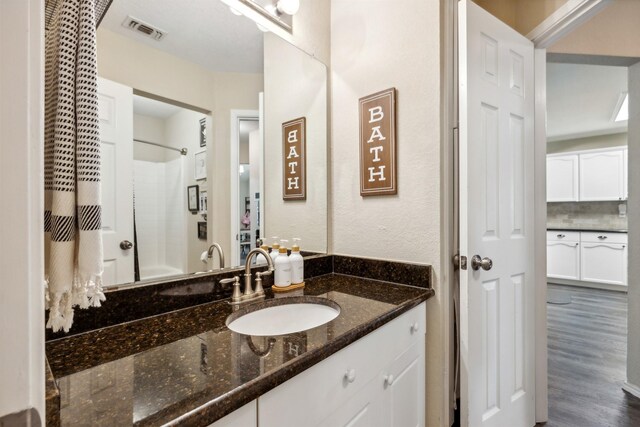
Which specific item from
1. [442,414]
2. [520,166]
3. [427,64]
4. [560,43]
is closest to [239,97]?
[427,64]

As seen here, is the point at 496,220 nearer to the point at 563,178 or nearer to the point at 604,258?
the point at 604,258

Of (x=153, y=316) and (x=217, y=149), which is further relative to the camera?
(x=217, y=149)

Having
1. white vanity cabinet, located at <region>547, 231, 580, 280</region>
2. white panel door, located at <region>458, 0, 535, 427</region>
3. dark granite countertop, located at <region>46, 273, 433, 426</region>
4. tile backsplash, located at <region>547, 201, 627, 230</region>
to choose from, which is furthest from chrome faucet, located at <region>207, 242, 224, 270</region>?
tile backsplash, located at <region>547, 201, 627, 230</region>

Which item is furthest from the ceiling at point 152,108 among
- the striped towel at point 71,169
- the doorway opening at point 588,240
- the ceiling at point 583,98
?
the ceiling at point 583,98

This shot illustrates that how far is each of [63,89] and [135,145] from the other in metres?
0.47

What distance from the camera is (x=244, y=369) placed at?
0.62 meters

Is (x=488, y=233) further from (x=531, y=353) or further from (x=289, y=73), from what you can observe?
(x=289, y=73)

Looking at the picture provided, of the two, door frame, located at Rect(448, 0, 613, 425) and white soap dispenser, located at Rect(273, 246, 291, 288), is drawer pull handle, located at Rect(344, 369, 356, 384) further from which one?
door frame, located at Rect(448, 0, 613, 425)

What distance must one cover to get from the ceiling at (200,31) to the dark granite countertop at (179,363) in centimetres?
90

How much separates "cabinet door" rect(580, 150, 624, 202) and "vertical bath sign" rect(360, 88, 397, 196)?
4826 mm

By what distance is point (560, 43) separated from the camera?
5.82 ft

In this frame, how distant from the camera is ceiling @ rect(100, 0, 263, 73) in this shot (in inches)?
38.1

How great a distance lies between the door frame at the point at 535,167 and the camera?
1278mm

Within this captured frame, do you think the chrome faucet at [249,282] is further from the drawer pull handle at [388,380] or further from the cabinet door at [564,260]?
the cabinet door at [564,260]
